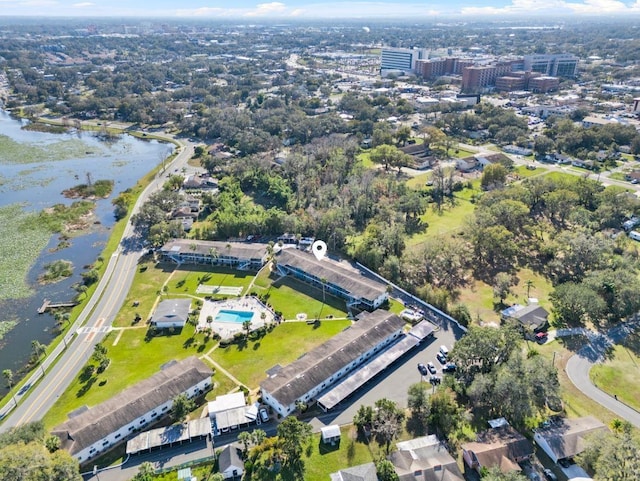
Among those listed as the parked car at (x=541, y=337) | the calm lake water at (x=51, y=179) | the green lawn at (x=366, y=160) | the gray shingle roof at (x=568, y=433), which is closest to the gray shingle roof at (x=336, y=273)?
the parked car at (x=541, y=337)

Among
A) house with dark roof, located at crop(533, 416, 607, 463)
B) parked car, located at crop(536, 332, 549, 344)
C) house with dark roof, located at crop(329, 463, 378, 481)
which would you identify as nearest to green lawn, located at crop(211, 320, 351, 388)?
house with dark roof, located at crop(329, 463, 378, 481)

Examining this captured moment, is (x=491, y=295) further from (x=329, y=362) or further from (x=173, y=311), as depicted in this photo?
(x=173, y=311)

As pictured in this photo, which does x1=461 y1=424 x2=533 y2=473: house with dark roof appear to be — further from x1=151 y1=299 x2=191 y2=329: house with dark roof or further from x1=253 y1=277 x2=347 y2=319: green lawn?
x1=151 y1=299 x2=191 y2=329: house with dark roof


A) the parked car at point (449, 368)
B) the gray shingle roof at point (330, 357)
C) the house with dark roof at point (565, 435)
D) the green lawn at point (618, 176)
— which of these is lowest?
the parked car at point (449, 368)

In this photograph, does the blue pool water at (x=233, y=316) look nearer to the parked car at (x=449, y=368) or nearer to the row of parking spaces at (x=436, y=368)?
the row of parking spaces at (x=436, y=368)

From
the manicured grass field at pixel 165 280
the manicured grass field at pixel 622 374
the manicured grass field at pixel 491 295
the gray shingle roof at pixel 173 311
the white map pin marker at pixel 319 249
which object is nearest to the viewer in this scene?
the manicured grass field at pixel 622 374

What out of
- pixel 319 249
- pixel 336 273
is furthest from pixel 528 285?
pixel 319 249
